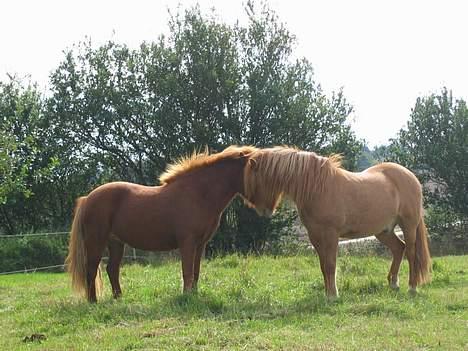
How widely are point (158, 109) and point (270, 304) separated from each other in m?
15.3

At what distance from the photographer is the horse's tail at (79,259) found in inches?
298

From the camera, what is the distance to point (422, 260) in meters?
8.09

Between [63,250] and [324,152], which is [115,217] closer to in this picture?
[63,250]

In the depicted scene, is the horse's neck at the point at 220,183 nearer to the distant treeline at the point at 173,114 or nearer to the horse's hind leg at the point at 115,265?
the horse's hind leg at the point at 115,265

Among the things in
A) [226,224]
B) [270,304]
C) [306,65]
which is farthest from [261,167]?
[306,65]

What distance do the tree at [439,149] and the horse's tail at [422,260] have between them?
18523mm

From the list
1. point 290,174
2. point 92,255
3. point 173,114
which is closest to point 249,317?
point 290,174

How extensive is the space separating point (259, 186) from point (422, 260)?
8.90ft

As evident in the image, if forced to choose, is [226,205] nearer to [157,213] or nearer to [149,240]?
[157,213]

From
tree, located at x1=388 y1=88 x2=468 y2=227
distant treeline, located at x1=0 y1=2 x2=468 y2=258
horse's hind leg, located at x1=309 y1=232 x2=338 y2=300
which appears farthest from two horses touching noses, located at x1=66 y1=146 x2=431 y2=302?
tree, located at x1=388 y1=88 x2=468 y2=227

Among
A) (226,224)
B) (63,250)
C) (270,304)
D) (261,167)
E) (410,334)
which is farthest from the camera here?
(226,224)

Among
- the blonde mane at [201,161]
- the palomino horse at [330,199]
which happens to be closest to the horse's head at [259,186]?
the palomino horse at [330,199]

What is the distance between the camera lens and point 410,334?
5148 millimetres

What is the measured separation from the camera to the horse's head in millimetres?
7270
